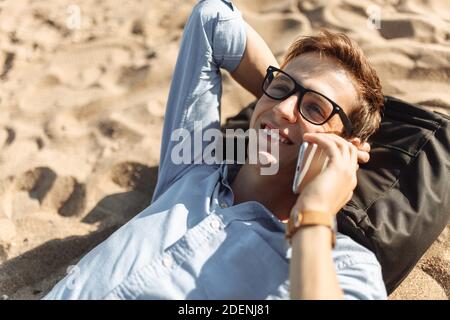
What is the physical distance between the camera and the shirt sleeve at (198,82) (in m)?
2.53

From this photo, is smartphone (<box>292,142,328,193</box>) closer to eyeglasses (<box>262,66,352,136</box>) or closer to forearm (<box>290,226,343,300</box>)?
eyeglasses (<box>262,66,352,136</box>)

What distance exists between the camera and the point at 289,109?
2.21m

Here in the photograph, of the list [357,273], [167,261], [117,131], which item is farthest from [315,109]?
[117,131]

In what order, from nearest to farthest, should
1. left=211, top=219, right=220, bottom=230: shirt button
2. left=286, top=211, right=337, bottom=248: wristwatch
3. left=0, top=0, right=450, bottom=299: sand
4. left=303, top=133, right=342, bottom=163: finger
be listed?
left=286, top=211, right=337, bottom=248: wristwatch
left=303, top=133, right=342, bottom=163: finger
left=211, top=219, right=220, bottom=230: shirt button
left=0, top=0, right=450, bottom=299: sand

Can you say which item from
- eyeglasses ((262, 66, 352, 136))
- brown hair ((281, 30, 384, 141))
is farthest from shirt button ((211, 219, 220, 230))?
brown hair ((281, 30, 384, 141))

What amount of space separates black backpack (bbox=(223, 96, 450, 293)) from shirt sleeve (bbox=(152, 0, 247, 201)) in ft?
2.53

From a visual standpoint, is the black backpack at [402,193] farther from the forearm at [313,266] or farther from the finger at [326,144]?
the forearm at [313,266]

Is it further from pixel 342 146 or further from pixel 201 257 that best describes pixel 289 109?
pixel 201 257

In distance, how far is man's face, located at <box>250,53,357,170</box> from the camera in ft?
7.27

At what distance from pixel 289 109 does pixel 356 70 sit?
38 centimetres

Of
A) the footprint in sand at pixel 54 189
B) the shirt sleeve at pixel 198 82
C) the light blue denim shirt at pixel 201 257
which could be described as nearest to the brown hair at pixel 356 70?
the shirt sleeve at pixel 198 82

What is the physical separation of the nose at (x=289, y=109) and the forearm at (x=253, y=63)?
0.52 m
